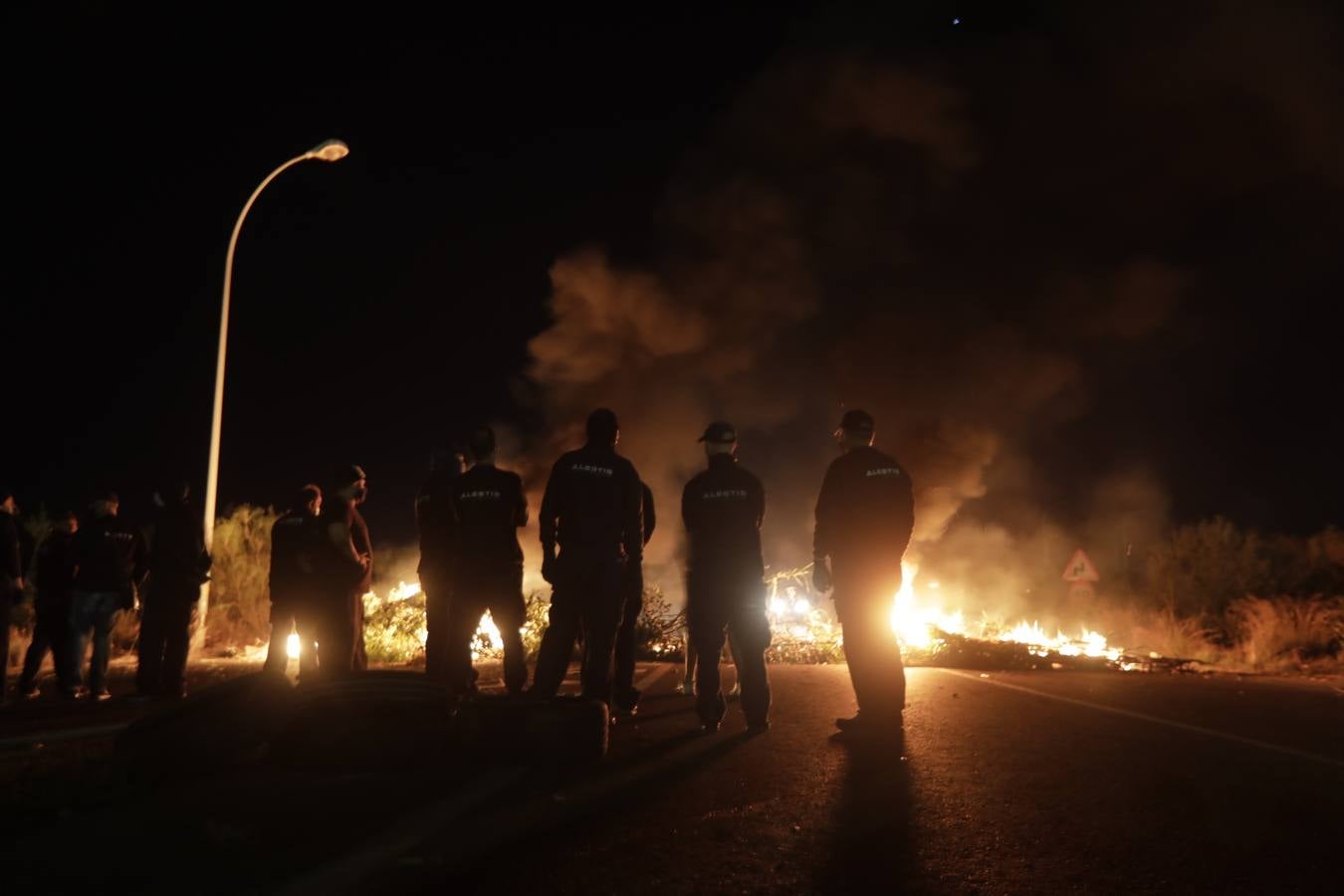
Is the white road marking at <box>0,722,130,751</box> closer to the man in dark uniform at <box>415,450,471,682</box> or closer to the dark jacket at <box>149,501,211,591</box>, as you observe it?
the man in dark uniform at <box>415,450,471,682</box>

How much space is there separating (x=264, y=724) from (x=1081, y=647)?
454 inches

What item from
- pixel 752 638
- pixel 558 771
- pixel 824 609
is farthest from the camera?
pixel 824 609

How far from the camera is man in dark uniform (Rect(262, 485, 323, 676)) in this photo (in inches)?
289

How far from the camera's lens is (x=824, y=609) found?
46.6 ft

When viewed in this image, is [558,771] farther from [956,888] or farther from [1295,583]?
[1295,583]

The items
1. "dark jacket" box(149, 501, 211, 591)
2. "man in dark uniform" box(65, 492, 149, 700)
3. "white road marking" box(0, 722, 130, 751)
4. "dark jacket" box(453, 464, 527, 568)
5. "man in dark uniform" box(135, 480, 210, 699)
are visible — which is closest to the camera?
"white road marking" box(0, 722, 130, 751)

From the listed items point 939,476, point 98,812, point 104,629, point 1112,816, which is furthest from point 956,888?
point 939,476

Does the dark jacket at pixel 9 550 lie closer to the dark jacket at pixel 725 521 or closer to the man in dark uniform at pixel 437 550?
the man in dark uniform at pixel 437 550

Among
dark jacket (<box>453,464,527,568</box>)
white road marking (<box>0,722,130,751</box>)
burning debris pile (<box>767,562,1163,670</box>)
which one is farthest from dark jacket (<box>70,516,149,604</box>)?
burning debris pile (<box>767,562,1163,670</box>)

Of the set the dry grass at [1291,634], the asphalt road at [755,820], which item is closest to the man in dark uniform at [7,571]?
the asphalt road at [755,820]

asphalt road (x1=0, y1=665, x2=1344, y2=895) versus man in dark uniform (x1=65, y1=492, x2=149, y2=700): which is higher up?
man in dark uniform (x1=65, y1=492, x2=149, y2=700)

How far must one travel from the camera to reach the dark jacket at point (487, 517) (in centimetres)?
698

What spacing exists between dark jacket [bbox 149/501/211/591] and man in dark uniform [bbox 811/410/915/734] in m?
5.81

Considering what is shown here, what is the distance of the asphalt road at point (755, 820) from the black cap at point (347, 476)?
2.64 metres
